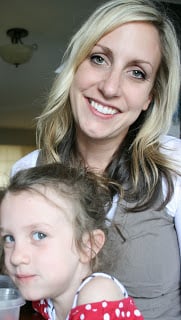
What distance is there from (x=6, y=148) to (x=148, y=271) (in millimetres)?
10756

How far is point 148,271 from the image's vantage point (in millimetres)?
1209

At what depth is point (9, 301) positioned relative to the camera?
3.05 feet

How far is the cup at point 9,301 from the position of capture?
3.03ft

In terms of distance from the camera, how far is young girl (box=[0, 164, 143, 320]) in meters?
0.92

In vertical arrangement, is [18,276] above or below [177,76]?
below

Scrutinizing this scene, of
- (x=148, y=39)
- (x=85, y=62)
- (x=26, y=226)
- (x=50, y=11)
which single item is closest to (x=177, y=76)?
(x=148, y=39)

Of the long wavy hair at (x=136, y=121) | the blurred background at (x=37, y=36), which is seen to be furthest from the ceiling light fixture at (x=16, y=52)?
the long wavy hair at (x=136, y=121)

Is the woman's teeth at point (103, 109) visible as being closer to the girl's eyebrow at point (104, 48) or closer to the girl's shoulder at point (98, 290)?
the girl's eyebrow at point (104, 48)

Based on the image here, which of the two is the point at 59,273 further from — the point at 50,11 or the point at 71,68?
the point at 50,11

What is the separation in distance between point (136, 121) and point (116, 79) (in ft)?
0.76

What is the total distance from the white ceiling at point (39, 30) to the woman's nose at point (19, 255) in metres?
1.21

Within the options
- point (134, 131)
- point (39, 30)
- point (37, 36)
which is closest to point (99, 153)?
point (134, 131)

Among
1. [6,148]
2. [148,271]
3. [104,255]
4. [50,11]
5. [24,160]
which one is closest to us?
[104,255]

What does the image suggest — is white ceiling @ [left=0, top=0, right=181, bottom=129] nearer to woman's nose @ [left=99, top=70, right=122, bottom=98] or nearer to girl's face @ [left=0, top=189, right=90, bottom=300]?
woman's nose @ [left=99, top=70, right=122, bottom=98]
